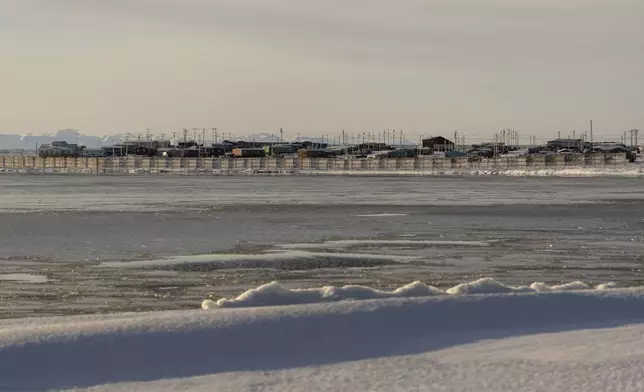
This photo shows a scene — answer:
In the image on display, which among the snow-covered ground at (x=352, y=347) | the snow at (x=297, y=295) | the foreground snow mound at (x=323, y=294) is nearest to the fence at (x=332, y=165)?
the foreground snow mound at (x=323, y=294)

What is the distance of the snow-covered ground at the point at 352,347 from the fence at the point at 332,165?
107 metres

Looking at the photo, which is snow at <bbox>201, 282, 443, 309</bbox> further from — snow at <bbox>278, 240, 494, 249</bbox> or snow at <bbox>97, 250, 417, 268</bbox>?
snow at <bbox>278, 240, 494, 249</bbox>

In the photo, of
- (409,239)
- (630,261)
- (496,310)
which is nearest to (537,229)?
(409,239)

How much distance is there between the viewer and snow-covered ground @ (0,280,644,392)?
9.23 meters

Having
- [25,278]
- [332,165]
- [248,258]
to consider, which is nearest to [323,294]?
[25,278]

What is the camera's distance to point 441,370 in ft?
31.7

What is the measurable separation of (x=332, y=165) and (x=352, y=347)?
129 metres

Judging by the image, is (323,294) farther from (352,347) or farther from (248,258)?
(248,258)

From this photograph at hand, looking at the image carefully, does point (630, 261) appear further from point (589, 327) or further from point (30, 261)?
point (30, 261)

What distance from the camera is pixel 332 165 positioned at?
139 metres

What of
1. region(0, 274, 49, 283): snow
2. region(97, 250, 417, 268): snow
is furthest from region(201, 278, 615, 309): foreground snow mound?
region(97, 250, 417, 268): snow

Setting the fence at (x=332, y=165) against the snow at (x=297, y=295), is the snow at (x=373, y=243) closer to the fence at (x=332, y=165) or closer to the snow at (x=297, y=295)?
the snow at (x=297, y=295)

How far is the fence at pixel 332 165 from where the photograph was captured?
128500 millimetres

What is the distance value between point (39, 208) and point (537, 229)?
67.4 feet
